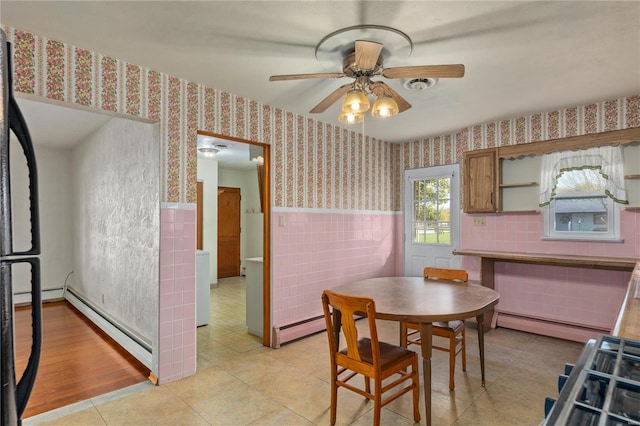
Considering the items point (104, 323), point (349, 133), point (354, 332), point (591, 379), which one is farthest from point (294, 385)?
point (349, 133)

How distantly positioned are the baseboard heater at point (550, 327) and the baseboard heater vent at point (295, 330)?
2.18 meters

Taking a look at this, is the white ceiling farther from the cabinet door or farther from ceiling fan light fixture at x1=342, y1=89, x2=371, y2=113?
the cabinet door

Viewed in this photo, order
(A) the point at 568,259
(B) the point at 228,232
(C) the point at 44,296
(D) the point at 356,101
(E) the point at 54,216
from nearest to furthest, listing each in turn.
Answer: (D) the point at 356,101
(A) the point at 568,259
(C) the point at 44,296
(E) the point at 54,216
(B) the point at 228,232

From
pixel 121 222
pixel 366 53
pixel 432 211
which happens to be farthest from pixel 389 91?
pixel 121 222

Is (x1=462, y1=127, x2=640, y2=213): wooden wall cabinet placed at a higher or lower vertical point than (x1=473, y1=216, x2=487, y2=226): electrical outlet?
higher

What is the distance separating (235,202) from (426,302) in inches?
246

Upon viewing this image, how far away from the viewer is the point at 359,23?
2.02m

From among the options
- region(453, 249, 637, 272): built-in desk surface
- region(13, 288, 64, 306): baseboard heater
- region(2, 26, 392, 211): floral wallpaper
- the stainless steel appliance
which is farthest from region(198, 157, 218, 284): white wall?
the stainless steel appliance

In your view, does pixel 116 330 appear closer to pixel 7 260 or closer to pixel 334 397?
pixel 334 397

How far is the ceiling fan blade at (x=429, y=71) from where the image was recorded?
1933 millimetres

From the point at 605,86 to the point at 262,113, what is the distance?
10.3ft

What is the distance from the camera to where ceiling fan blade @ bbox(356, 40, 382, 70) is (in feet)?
5.86

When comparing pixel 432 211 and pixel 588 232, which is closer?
pixel 588 232

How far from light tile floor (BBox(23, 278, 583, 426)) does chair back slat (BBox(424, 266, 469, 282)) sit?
736 millimetres
